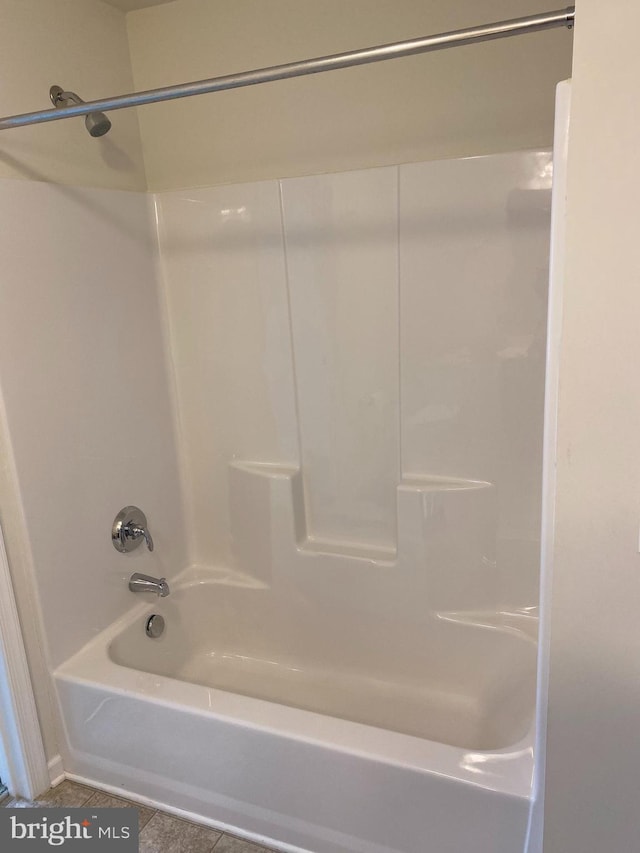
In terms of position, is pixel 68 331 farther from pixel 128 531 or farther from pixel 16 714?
pixel 16 714

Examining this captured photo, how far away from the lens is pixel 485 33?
106 centimetres

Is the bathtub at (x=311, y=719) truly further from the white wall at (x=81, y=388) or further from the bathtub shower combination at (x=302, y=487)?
the white wall at (x=81, y=388)

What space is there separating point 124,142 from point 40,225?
527 millimetres

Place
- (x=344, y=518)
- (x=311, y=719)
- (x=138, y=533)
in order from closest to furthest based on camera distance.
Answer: (x=311, y=719) → (x=138, y=533) → (x=344, y=518)

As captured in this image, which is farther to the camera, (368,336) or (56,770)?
(368,336)

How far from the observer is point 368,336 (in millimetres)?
1927

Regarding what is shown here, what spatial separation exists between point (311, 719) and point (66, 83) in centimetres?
183

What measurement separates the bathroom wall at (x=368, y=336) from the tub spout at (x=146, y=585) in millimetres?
353

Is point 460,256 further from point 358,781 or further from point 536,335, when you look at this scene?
point 358,781

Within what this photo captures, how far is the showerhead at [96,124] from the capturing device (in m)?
1.74

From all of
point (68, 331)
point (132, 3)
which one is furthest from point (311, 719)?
point (132, 3)

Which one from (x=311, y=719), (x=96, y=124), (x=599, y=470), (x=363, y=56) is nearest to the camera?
(x=599, y=470)

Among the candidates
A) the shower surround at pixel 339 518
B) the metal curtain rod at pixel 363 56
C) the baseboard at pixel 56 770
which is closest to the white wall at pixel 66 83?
the shower surround at pixel 339 518

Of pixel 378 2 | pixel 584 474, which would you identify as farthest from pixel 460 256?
pixel 584 474
